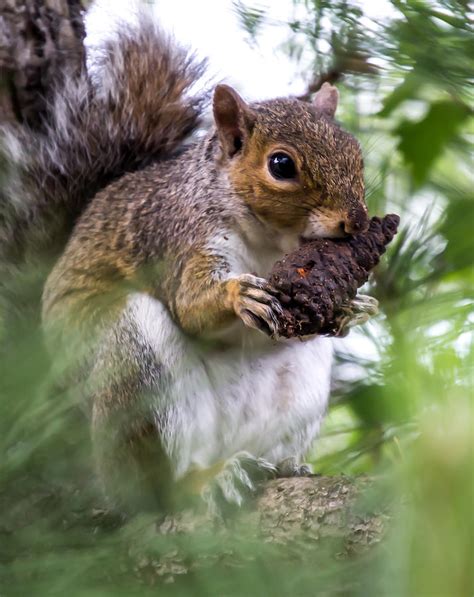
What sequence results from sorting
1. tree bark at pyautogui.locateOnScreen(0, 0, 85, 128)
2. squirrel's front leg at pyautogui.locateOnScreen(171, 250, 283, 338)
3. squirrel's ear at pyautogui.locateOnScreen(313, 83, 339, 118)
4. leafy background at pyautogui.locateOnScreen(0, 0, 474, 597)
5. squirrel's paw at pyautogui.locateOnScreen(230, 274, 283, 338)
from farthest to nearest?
1. tree bark at pyautogui.locateOnScreen(0, 0, 85, 128)
2. squirrel's ear at pyautogui.locateOnScreen(313, 83, 339, 118)
3. squirrel's front leg at pyautogui.locateOnScreen(171, 250, 283, 338)
4. squirrel's paw at pyautogui.locateOnScreen(230, 274, 283, 338)
5. leafy background at pyautogui.locateOnScreen(0, 0, 474, 597)

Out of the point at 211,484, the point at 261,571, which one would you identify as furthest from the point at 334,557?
the point at 211,484

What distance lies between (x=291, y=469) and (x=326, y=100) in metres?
0.58

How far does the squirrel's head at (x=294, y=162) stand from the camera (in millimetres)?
1074

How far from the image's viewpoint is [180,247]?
4.31 feet

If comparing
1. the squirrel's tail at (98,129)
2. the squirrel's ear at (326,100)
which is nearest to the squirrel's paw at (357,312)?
the squirrel's ear at (326,100)

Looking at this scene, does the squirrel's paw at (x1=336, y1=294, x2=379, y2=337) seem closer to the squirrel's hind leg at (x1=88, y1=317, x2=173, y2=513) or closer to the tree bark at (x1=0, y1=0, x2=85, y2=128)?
the squirrel's hind leg at (x1=88, y1=317, x2=173, y2=513)

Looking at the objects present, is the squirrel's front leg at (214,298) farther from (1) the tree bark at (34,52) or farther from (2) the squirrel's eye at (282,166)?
(1) the tree bark at (34,52)

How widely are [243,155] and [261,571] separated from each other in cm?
95

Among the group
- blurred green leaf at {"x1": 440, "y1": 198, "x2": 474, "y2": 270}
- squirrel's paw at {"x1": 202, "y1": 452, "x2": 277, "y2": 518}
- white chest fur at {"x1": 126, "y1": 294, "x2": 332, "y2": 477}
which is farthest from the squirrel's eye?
blurred green leaf at {"x1": 440, "y1": 198, "x2": 474, "y2": 270}

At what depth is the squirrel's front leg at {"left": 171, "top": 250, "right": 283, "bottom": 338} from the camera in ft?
3.43

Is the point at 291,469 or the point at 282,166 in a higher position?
the point at 282,166

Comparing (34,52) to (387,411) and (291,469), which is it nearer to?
(291,469)

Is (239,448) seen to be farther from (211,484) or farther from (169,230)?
(169,230)

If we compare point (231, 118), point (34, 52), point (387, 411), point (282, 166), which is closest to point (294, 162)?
point (282, 166)
